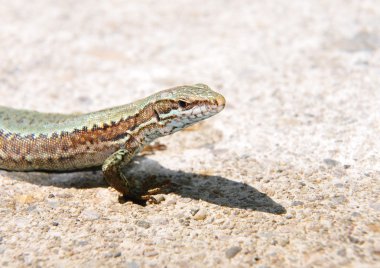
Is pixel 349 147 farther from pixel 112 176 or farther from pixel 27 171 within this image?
pixel 27 171

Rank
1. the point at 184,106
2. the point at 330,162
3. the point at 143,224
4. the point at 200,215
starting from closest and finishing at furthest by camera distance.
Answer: the point at 143,224, the point at 200,215, the point at 184,106, the point at 330,162

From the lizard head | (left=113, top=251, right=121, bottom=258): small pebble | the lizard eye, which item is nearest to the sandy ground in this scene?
(left=113, top=251, right=121, bottom=258): small pebble

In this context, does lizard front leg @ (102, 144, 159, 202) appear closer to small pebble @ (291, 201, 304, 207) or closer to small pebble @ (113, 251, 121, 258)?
Result: small pebble @ (113, 251, 121, 258)

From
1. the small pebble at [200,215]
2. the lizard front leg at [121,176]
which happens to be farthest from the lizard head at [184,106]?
the small pebble at [200,215]

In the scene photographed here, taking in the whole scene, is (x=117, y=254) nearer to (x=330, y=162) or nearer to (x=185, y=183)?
(x=185, y=183)

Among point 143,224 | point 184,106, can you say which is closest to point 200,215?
point 143,224

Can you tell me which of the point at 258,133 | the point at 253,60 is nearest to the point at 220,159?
the point at 258,133

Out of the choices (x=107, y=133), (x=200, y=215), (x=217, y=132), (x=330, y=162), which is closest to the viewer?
(x=200, y=215)
